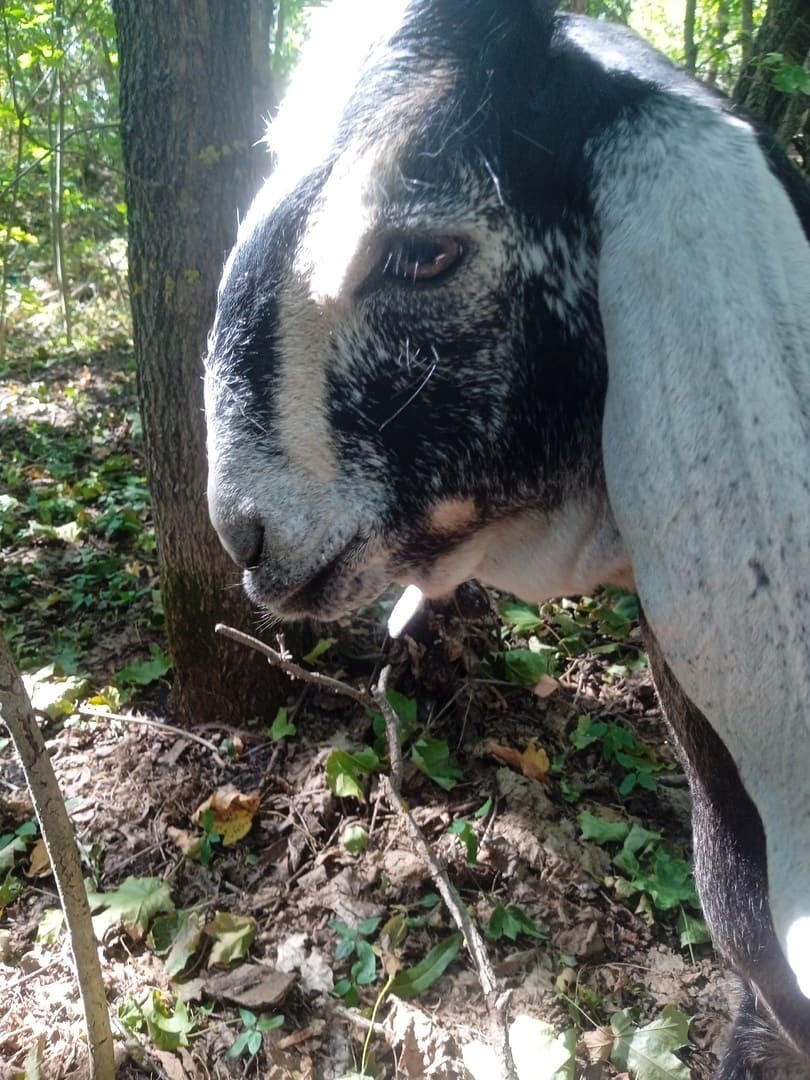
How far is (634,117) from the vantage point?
3.96ft

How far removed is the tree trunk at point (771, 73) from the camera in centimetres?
380

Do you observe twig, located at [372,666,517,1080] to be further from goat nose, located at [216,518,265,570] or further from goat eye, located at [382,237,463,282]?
goat eye, located at [382,237,463,282]

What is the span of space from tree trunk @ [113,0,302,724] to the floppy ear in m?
2.15

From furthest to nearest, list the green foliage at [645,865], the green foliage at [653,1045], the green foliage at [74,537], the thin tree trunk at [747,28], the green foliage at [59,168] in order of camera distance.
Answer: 1. the green foliage at [59,168]
2. the thin tree trunk at [747,28]
3. the green foliage at [74,537]
4. the green foliage at [645,865]
5. the green foliage at [653,1045]

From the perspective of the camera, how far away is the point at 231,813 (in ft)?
10.3

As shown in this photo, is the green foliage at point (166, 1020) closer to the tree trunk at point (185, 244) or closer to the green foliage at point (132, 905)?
the green foliage at point (132, 905)

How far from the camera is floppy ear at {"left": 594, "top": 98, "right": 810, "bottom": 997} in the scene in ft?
3.36

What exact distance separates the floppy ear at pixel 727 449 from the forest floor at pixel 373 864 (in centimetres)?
91

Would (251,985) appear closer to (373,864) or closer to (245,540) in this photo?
(373,864)

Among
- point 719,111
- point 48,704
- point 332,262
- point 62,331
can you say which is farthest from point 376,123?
point 62,331

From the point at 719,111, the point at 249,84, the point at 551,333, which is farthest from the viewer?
the point at 249,84

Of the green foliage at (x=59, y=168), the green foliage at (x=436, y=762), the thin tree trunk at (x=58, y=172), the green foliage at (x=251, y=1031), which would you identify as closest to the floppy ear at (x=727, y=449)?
the green foliage at (x=251, y=1031)

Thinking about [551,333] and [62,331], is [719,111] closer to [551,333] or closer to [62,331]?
[551,333]

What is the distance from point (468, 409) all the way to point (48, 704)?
115 inches
